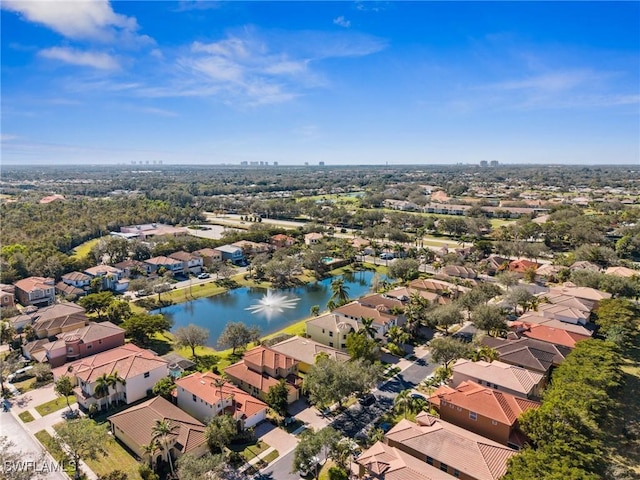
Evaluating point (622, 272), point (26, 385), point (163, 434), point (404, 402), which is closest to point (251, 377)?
point (163, 434)

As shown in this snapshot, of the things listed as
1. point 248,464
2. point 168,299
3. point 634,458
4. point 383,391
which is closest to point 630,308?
point 634,458

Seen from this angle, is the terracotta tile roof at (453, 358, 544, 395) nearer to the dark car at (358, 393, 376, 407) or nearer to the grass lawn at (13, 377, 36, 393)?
the dark car at (358, 393, 376, 407)

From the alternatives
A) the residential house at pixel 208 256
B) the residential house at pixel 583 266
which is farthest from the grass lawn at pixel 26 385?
the residential house at pixel 583 266

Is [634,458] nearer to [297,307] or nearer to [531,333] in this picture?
[531,333]

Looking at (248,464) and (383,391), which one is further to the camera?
(383,391)

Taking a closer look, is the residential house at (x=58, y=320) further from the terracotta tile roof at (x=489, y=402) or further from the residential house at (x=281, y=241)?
the residential house at (x=281, y=241)

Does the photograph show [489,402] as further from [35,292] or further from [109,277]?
[35,292]
